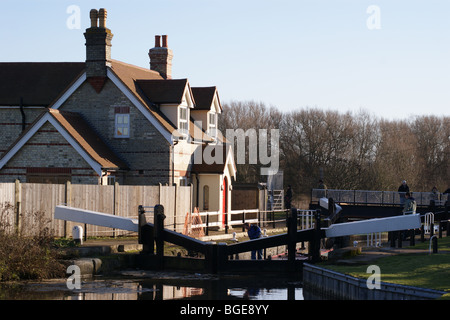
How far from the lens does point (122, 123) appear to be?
3559 centimetres

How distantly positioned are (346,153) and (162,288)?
168 ft

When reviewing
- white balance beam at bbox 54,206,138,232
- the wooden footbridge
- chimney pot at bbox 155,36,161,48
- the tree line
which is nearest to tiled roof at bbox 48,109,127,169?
white balance beam at bbox 54,206,138,232

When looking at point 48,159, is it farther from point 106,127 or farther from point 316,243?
point 316,243

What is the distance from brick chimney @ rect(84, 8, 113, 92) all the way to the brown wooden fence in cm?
726

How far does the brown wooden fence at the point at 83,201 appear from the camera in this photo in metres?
24.2

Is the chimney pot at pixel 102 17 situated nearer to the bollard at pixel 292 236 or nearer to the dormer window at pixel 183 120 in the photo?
the dormer window at pixel 183 120

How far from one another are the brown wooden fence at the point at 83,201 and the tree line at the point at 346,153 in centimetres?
3587

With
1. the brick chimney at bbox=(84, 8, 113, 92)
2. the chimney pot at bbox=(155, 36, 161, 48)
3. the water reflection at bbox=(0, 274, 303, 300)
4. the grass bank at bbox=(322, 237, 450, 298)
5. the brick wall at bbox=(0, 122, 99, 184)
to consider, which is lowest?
the water reflection at bbox=(0, 274, 303, 300)

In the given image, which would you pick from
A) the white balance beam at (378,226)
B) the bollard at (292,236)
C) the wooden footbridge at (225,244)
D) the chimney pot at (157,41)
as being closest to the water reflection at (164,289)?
the wooden footbridge at (225,244)

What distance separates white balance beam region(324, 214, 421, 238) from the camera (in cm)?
2108

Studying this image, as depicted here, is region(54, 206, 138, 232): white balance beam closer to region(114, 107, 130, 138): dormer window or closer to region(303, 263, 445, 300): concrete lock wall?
region(303, 263, 445, 300): concrete lock wall

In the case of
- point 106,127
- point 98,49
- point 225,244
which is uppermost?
point 98,49

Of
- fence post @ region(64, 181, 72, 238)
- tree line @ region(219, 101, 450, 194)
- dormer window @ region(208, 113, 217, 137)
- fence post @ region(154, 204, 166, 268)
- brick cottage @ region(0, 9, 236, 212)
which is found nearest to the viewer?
fence post @ region(154, 204, 166, 268)

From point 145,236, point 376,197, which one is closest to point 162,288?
point 145,236
